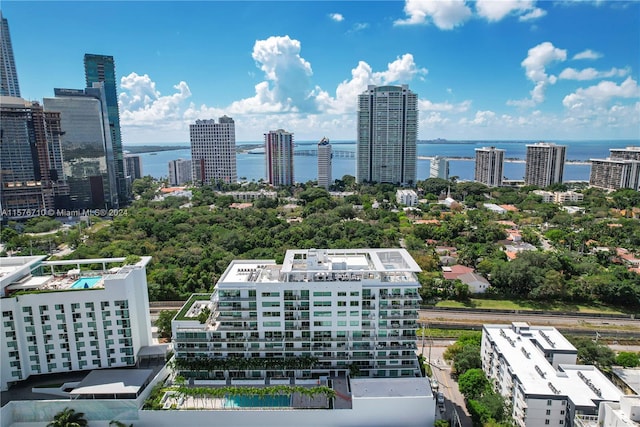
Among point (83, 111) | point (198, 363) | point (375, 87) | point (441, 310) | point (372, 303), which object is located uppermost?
point (375, 87)

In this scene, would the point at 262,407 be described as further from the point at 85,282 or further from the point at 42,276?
the point at 42,276

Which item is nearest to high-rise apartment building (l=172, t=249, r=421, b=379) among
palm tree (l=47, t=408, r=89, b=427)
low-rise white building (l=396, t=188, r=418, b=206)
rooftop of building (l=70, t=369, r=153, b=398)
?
rooftop of building (l=70, t=369, r=153, b=398)

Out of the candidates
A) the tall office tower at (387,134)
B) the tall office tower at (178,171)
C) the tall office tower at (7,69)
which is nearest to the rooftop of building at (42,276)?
the tall office tower at (7,69)

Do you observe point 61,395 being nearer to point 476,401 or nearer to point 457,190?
point 476,401

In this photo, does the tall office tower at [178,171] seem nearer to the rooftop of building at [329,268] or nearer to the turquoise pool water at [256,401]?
the rooftop of building at [329,268]

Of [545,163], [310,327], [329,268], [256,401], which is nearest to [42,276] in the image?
[256,401]

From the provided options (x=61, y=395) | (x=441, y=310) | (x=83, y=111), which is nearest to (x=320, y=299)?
(x=61, y=395)
